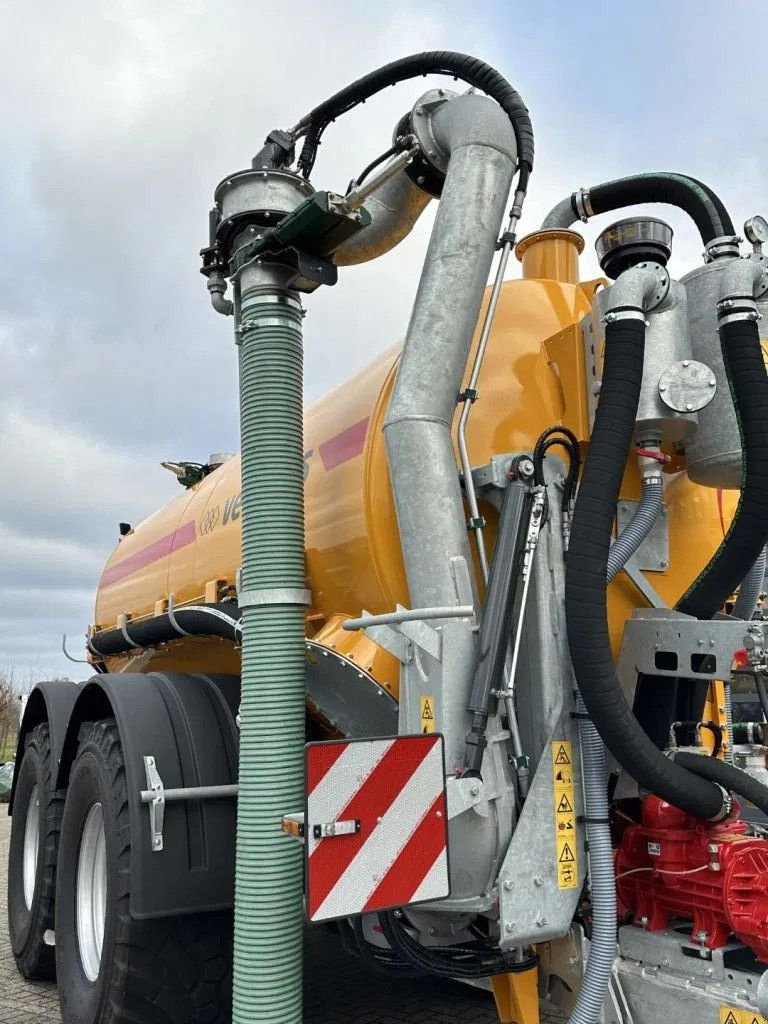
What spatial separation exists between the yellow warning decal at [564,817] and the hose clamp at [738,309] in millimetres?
1237

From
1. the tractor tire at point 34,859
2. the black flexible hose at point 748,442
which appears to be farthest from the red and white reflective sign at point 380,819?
the tractor tire at point 34,859

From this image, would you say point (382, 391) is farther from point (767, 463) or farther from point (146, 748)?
point (146, 748)

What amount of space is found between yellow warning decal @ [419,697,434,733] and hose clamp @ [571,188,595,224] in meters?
1.97

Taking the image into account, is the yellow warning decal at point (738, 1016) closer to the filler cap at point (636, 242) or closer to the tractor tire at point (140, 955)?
→ the tractor tire at point (140, 955)

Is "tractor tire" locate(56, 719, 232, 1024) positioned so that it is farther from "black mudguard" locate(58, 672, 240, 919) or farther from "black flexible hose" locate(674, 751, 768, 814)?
"black flexible hose" locate(674, 751, 768, 814)

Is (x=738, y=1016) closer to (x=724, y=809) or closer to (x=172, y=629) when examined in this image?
Answer: (x=724, y=809)

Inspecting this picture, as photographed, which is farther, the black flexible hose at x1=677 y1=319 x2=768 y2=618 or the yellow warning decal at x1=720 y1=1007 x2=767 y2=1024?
the black flexible hose at x1=677 y1=319 x2=768 y2=618

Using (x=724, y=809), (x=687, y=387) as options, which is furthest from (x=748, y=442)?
(x=724, y=809)

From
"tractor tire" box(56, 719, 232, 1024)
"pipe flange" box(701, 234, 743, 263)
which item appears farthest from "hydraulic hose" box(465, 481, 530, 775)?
"tractor tire" box(56, 719, 232, 1024)

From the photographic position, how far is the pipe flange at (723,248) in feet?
9.02

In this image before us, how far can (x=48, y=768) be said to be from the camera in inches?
180

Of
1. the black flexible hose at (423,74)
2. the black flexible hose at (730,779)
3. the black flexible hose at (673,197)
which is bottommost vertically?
the black flexible hose at (730,779)

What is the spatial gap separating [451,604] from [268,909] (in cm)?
97

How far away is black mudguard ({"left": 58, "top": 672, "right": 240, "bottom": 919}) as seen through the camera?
290 cm
